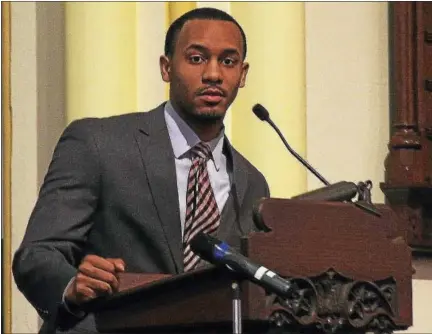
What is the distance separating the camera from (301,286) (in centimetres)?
276

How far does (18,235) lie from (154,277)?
2.14 m

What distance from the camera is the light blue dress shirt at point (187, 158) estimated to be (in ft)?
11.0

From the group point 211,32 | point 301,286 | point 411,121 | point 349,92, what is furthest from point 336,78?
point 301,286

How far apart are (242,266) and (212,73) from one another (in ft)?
2.72

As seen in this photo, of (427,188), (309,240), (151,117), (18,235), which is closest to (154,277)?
(309,240)

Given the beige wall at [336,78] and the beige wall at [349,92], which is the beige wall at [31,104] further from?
the beige wall at [349,92]

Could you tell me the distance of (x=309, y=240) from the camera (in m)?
2.77

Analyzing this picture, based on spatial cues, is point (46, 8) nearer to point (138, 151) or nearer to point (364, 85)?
point (364, 85)

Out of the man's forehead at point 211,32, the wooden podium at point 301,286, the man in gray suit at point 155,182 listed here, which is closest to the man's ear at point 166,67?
the man in gray suit at point 155,182

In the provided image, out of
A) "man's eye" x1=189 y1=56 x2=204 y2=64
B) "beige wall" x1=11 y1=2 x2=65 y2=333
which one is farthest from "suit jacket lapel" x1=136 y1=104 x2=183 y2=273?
"beige wall" x1=11 y1=2 x2=65 y2=333

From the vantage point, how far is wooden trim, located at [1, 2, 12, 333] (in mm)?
5000

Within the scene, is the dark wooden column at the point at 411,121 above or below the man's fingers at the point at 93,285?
above

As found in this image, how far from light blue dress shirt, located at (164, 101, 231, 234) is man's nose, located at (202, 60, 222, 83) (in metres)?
0.20

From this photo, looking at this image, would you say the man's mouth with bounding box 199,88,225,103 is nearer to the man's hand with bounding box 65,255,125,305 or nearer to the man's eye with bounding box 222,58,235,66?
the man's eye with bounding box 222,58,235,66
